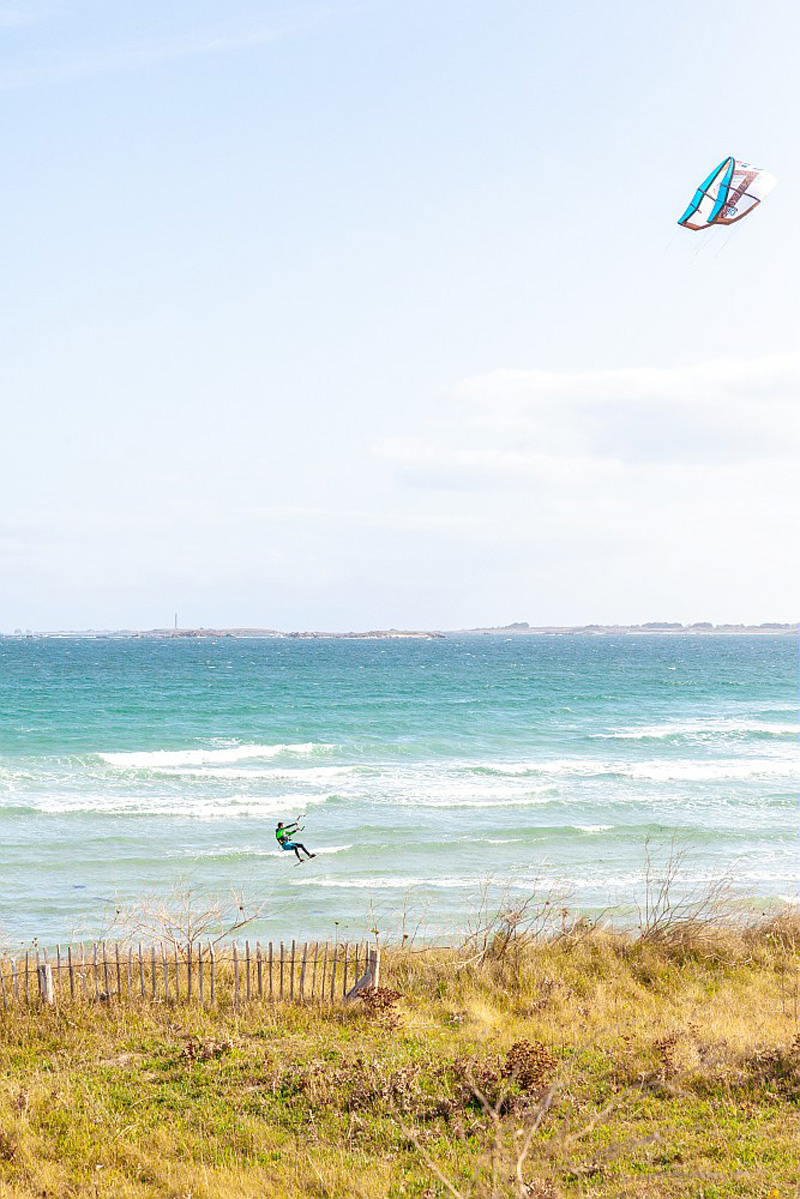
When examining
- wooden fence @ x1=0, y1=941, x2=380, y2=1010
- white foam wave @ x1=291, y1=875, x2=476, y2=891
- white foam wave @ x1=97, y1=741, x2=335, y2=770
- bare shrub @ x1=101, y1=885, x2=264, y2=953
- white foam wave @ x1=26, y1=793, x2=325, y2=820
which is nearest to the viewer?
wooden fence @ x1=0, y1=941, x2=380, y2=1010

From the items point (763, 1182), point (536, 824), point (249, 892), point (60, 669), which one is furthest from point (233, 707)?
point (763, 1182)

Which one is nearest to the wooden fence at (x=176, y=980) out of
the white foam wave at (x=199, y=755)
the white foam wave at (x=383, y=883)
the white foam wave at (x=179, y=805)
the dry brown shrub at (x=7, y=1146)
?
the dry brown shrub at (x=7, y=1146)

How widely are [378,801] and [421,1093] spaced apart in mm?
20617

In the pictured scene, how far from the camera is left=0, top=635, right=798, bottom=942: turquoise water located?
67.1 feet

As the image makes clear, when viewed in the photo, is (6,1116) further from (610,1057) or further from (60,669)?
(60,669)

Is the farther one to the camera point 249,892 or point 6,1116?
point 249,892

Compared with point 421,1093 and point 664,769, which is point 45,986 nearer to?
point 421,1093

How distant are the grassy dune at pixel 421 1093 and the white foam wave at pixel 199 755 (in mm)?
25350

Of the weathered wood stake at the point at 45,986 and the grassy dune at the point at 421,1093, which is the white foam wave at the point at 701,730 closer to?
the grassy dune at the point at 421,1093

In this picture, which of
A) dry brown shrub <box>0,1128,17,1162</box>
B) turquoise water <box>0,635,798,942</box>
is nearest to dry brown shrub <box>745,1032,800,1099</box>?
dry brown shrub <box>0,1128,17,1162</box>

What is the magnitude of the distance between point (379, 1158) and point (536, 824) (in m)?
18.9

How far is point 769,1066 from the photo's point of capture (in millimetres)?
9266

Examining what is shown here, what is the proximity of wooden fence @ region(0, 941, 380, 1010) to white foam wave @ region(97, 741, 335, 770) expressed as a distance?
24.3m

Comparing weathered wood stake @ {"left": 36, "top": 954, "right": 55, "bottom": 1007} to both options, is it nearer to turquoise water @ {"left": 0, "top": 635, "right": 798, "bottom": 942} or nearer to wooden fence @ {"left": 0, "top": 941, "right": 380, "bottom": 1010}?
wooden fence @ {"left": 0, "top": 941, "right": 380, "bottom": 1010}
